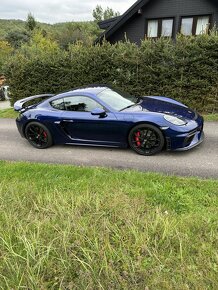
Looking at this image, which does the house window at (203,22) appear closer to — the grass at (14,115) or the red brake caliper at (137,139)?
the grass at (14,115)

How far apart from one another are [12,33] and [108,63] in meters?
51.9

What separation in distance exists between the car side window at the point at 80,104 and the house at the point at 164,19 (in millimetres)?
9434

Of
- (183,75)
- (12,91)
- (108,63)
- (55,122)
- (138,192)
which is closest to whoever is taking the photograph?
(138,192)

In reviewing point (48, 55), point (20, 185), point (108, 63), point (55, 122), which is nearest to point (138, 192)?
point (20, 185)

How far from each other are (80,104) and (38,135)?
136cm

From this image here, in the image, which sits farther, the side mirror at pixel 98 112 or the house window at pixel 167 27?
the house window at pixel 167 27

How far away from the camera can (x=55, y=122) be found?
6.13 meters

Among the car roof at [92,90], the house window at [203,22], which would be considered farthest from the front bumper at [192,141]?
the house window at [203,22]

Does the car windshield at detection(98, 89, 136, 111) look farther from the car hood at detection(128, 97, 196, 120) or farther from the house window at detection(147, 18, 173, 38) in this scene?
the house window at detection(147, 18, 173, 38)

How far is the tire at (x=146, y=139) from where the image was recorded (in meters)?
5.40

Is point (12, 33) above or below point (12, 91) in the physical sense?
above

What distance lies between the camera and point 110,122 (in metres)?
5.62

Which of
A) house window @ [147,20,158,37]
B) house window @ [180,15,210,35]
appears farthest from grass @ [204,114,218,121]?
house window @ [147,20,158,37]

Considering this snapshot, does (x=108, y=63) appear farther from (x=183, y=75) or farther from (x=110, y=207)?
(x=110, y=207)
